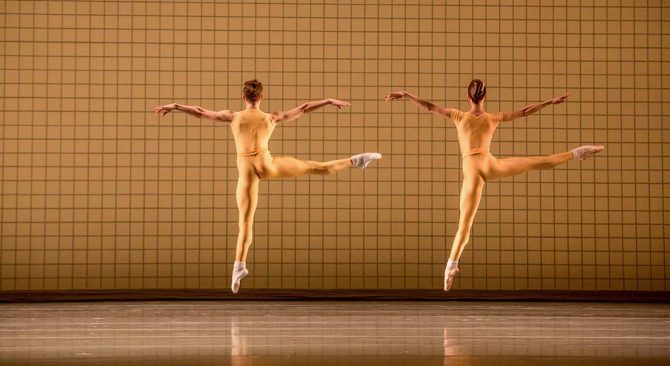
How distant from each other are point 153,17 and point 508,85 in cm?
374

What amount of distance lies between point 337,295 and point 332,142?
161cm

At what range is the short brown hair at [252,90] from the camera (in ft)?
26.5

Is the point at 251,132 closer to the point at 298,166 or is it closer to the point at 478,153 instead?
the point at 298,166

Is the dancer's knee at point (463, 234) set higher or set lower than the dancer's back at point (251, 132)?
lower

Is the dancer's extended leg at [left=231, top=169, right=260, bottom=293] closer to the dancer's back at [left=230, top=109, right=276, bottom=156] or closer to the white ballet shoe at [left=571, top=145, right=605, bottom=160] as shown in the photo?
→ the dancer's back at [left=230, top=109, right=276, bottom=156]

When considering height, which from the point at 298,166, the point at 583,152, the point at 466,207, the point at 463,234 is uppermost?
the point at 583,152

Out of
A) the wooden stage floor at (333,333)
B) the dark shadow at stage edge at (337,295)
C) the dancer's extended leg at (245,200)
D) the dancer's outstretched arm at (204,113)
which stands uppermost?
the dancer's outstretched arm at (204,113)

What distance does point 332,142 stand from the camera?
10797 millimetres

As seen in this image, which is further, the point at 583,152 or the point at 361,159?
the point at 361,159

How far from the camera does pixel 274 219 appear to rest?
10758 mm

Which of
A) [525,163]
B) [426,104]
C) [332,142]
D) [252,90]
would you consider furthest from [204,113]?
[332,142]

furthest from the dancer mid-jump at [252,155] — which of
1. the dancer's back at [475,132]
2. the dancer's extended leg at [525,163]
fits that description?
the dancer's extended leg at [525,163]

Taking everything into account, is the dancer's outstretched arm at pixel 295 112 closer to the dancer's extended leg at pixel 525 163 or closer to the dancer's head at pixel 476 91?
the dancer's head at pixel 476 91

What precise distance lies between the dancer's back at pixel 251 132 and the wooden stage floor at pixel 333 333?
4.49 feet
